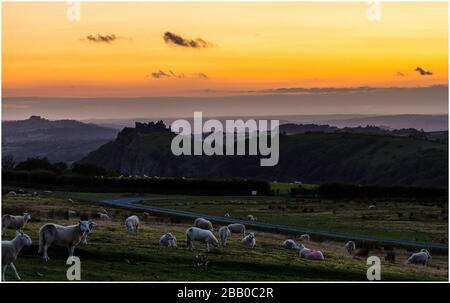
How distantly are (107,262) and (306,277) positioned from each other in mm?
8737

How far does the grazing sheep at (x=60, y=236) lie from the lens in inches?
1244

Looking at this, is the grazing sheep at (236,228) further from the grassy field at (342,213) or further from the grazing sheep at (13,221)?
the grassy field at (342,213)

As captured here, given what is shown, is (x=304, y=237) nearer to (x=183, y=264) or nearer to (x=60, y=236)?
(x=183, y=264)

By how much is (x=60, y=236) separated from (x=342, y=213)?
62752 mm

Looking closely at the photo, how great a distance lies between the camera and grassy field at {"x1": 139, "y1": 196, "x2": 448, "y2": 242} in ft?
236

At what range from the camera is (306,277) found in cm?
3394

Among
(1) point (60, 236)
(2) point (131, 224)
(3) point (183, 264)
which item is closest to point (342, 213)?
(2) point (131, 224)

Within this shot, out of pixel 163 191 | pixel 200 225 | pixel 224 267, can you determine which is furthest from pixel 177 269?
pixel 163 191

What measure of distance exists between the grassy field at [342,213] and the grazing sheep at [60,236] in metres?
39.0

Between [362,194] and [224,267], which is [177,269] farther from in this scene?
[362,194]

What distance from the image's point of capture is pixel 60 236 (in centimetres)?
3219

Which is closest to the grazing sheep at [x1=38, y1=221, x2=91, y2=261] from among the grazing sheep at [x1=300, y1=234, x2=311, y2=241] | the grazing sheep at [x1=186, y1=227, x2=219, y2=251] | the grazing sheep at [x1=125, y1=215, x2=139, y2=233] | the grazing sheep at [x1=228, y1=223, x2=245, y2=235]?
the grazing sheep at [x1=186, y1=227, x2=219, y2=251]
